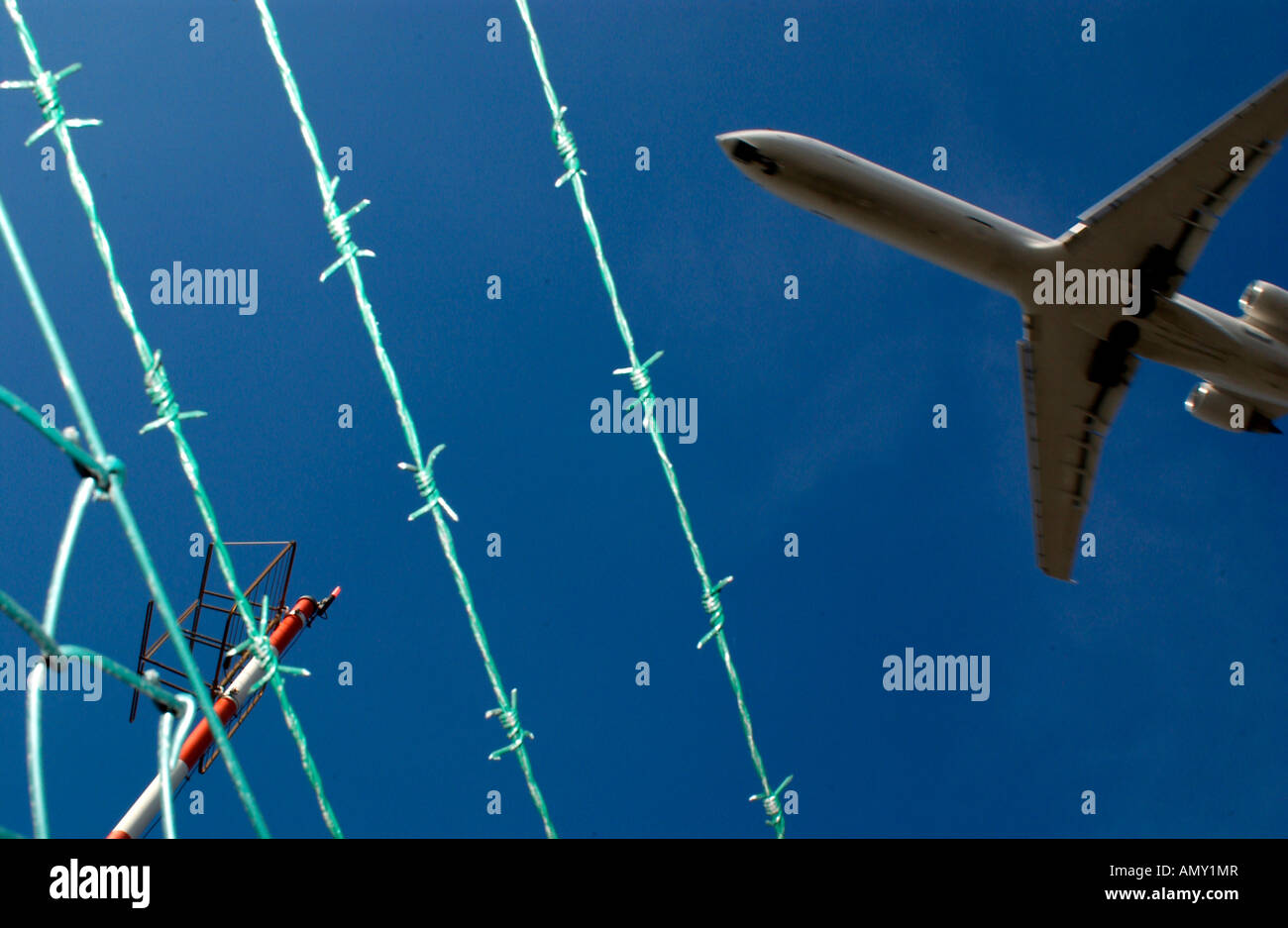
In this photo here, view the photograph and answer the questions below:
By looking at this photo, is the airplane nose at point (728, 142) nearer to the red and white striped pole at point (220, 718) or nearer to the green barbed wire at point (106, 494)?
the red and white striped pole at point (220, 718)

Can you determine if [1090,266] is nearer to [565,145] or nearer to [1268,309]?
[1268,309]

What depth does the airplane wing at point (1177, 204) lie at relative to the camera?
96.1 ft

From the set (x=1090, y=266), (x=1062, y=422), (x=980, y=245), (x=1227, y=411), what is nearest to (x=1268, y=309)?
(x=1227, y=411)

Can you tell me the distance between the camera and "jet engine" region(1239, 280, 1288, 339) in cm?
3203

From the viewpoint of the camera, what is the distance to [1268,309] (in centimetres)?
3212

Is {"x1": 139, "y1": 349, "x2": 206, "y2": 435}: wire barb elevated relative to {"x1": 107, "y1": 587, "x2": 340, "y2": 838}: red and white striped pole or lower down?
elevated

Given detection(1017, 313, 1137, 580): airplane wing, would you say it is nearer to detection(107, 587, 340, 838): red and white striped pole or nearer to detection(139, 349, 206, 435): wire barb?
detection(107, 587, 340, 838): red and white striped pole

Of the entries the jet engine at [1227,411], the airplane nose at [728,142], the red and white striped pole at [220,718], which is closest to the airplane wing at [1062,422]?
the jet engine at [1227,411]

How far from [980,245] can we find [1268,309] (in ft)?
35.8

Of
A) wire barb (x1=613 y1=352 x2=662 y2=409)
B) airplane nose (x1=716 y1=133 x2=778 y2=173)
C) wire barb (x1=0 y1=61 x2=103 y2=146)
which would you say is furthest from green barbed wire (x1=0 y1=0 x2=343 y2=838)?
airplane nose (x1=716 y1=133 x2=778 y2=173)

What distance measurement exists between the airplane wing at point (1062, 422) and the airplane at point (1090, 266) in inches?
1.8

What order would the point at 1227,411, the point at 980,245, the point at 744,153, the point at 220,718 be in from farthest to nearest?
1. the point at 1227,411
2. the point at 980,245
3. the point at 744,153
4. the point at 220,718

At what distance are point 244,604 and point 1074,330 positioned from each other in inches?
1177

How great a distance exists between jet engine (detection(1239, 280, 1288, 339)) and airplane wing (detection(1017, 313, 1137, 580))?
429 cm
